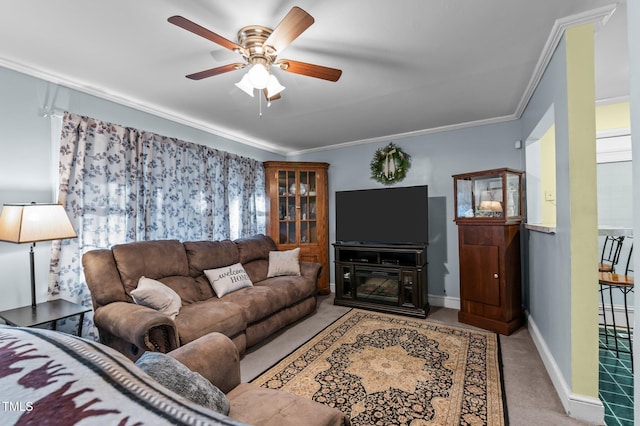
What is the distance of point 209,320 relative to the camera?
242 centimetres

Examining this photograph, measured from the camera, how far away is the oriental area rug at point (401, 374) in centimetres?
193

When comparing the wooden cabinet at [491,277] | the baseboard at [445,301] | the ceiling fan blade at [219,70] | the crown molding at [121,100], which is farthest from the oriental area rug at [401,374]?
the crown molding at [121,100]

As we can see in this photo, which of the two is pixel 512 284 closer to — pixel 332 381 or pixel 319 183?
pixel 332 381

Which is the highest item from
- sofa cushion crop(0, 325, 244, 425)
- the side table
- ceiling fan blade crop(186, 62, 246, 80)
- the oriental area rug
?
ceiling fan blade crop(186, 62, 246, 80)

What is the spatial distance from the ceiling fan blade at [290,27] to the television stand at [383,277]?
2.90 metres

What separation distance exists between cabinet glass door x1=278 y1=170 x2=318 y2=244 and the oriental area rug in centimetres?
185

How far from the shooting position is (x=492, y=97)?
3.10m

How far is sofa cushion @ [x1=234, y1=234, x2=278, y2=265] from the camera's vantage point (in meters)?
3.75

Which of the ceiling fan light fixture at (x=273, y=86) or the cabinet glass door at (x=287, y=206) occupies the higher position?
the ceiling fan light fixture at (x=273, y=86)

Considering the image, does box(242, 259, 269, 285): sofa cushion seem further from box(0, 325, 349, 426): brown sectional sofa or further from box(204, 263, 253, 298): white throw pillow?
box(0, 325, 349, 426): brown sectional sofa

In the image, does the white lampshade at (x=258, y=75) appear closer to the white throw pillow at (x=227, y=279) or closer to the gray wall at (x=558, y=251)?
the gray wall at (x=558, y=251)

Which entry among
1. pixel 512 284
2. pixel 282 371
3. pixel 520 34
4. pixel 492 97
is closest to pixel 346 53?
pixel 520 34

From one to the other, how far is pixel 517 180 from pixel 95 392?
3939mm

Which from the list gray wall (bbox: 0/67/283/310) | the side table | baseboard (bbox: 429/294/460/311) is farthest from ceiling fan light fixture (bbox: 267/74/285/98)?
baseboard (bbox: 429/294/460/311)
